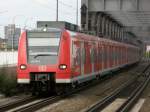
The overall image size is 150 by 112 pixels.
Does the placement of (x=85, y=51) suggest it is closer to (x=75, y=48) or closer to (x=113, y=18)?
(x=75, y=48)

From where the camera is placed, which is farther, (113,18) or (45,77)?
(113,18)

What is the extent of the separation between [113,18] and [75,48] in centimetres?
4554

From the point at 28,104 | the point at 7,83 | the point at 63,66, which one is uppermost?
the point at 63,66

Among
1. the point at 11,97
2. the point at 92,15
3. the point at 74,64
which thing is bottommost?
the point at 11,97

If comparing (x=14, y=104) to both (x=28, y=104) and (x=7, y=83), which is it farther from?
(x=7, y=83)

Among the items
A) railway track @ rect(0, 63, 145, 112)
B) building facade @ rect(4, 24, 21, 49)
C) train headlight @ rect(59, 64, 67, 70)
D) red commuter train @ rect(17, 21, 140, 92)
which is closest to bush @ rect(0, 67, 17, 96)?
red commuter train @ rect(17, 21, 140, 92)

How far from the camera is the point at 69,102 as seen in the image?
18.5 meters

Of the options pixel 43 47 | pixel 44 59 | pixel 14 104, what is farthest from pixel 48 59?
pixel 14 104

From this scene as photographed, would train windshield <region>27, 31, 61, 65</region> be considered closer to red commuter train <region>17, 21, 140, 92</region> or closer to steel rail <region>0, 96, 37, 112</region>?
red commuter train <region>17, 21, 140, 92</region>

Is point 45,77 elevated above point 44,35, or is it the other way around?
point 44,35

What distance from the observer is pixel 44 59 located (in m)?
19.6

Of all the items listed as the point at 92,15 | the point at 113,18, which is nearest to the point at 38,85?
the point at 92,15

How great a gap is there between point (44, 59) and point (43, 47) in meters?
0.49

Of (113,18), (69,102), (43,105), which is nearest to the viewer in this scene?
(43,105)
